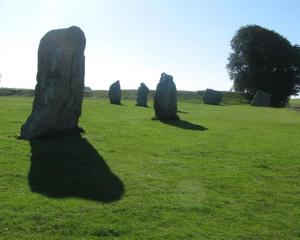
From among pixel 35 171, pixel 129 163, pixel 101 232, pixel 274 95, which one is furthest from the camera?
pixel 274 95

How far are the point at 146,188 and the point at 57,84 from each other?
10.3 meters

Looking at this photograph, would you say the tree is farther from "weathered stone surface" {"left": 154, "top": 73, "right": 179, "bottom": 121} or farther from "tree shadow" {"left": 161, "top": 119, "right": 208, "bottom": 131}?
"tree shadow" {"left": 161, "top": 119, "right": 208, "bottom": 131}

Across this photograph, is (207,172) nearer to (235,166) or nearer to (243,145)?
(235,166)

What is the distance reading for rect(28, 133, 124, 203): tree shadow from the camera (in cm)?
1326

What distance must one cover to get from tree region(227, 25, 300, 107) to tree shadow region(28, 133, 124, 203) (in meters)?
71.3

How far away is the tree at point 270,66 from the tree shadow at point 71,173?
7132 cm

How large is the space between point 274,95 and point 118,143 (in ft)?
231

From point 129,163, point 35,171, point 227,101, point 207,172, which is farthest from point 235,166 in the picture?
point 227,101

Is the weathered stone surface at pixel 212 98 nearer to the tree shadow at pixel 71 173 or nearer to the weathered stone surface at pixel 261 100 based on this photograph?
the weathered stone surface at pixel 261 100

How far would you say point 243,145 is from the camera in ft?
77.1

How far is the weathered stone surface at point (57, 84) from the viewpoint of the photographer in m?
22.1

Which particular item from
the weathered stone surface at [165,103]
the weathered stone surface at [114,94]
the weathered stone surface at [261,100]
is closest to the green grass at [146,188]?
the weathered stone surface at [165,103]

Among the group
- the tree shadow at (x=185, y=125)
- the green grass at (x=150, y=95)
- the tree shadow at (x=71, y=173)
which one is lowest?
the tree shadow at (x=71, y=173)

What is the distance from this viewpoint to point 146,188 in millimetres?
13953
